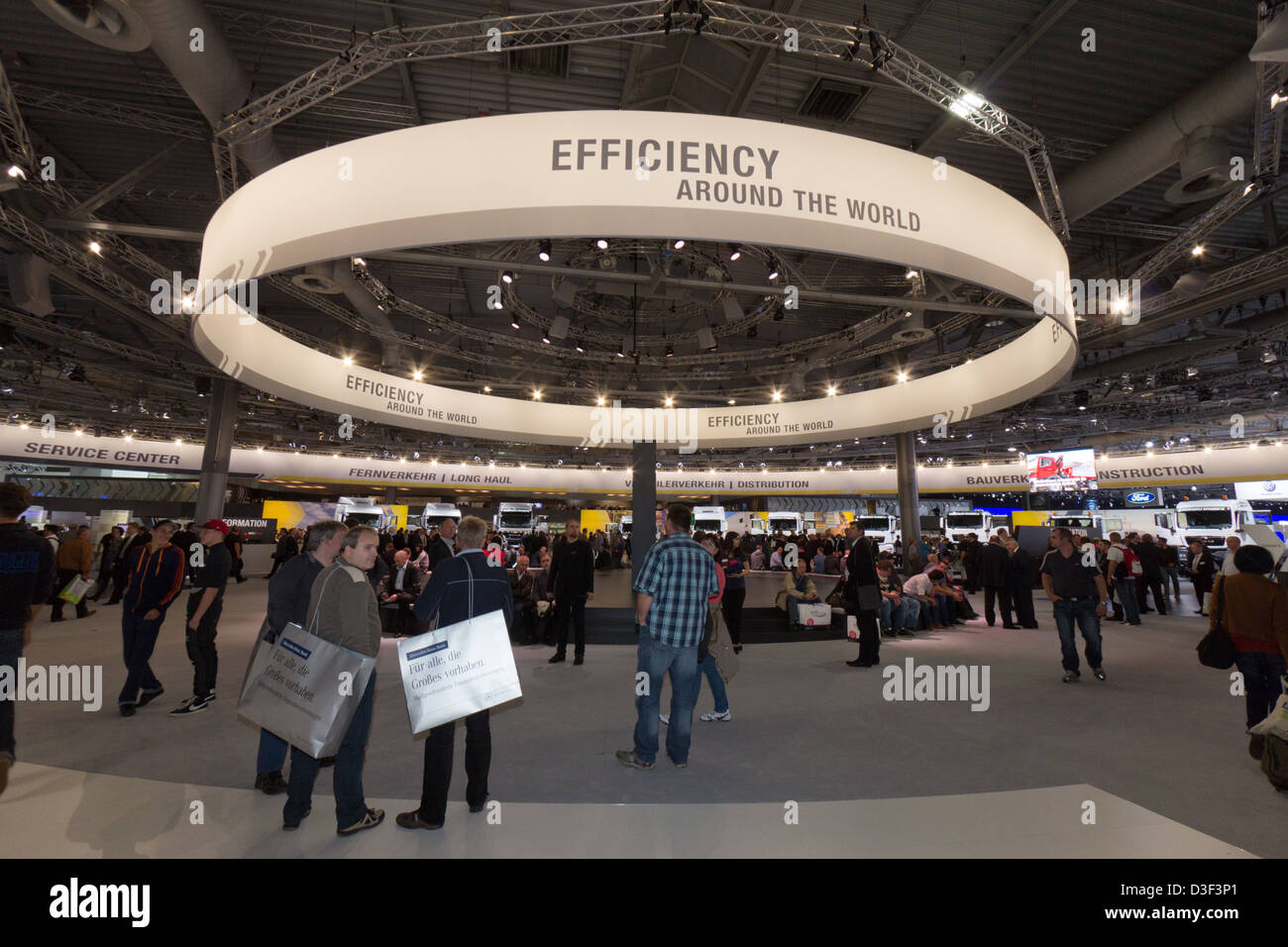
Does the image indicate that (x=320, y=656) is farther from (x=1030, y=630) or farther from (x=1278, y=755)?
(x=1030, y=630)

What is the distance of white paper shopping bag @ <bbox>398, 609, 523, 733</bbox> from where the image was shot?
2.50 m

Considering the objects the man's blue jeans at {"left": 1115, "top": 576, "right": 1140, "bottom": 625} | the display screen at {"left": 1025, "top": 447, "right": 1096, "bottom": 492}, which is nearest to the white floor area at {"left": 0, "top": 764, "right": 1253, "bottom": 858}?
the man's blue jeans at {"left": 1115, "top": 576, "right": 1140, "bottom": 625}

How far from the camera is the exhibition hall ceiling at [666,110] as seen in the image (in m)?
5.23

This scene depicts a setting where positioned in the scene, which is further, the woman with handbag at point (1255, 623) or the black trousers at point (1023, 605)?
the black trousers at point (1023, 605)

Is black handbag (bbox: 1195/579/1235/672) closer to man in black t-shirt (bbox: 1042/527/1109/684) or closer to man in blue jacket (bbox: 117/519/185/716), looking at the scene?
man in black t-shirt (bbox: 1042/527/1109/684)

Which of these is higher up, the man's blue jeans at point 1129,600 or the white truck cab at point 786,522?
the white truck cab at point 786,522

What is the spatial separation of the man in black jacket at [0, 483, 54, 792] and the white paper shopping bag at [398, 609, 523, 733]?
72.8 inches

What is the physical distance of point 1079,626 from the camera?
5617 mm

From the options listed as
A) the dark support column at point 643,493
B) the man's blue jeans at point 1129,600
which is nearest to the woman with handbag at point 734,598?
the dark support column at point 643,493

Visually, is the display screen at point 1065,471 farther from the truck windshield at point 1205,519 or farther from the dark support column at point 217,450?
the dark support column at point 217,450

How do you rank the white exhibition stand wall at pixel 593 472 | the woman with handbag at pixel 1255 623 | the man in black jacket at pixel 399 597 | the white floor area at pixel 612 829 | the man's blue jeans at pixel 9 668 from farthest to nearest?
the white exhibition stand wall at pixel 593 472 → the man in black jacket at pixel 399 597 → the woman with handbag at pixel 1255 623 → the man's blue jeans at pixel 9 668 → the white floor area at pixel 612 829

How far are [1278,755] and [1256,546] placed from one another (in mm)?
1322

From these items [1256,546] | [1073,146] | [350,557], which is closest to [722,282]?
[1073,146]

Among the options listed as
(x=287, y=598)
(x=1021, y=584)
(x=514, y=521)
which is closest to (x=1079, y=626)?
(x=1021, y=584)
